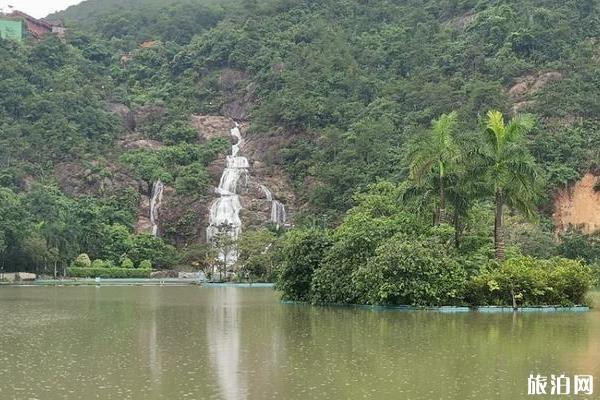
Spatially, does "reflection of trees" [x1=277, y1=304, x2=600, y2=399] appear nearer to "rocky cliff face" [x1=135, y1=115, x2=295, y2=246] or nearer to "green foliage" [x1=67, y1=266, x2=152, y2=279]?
"green foliage" [x1=67, y1=266, x2=152, y2=279]

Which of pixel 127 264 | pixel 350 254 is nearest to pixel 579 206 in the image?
pixel 350 254

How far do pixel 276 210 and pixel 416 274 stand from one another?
149 feet

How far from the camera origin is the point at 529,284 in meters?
29.3

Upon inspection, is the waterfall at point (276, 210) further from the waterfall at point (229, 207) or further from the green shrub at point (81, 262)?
the green shrub at point (81, 262)

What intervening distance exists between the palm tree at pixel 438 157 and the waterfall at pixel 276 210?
39.2 m

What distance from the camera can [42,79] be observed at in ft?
302

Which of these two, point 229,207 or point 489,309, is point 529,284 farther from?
point 229,207

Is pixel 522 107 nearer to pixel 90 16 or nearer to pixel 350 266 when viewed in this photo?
pixel 350 266

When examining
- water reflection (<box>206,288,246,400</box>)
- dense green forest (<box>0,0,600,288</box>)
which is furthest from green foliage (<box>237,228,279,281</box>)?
water reflection (<box>206,288,246,400</box>)

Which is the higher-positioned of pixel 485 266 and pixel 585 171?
pixel 585 171

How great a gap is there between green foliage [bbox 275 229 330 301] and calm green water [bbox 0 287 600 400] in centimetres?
510

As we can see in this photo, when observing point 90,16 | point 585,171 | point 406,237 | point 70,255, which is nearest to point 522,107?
point 585,171

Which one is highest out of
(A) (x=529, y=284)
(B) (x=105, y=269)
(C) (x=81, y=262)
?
(C) (x=81, y=262)

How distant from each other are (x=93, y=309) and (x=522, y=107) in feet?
161
